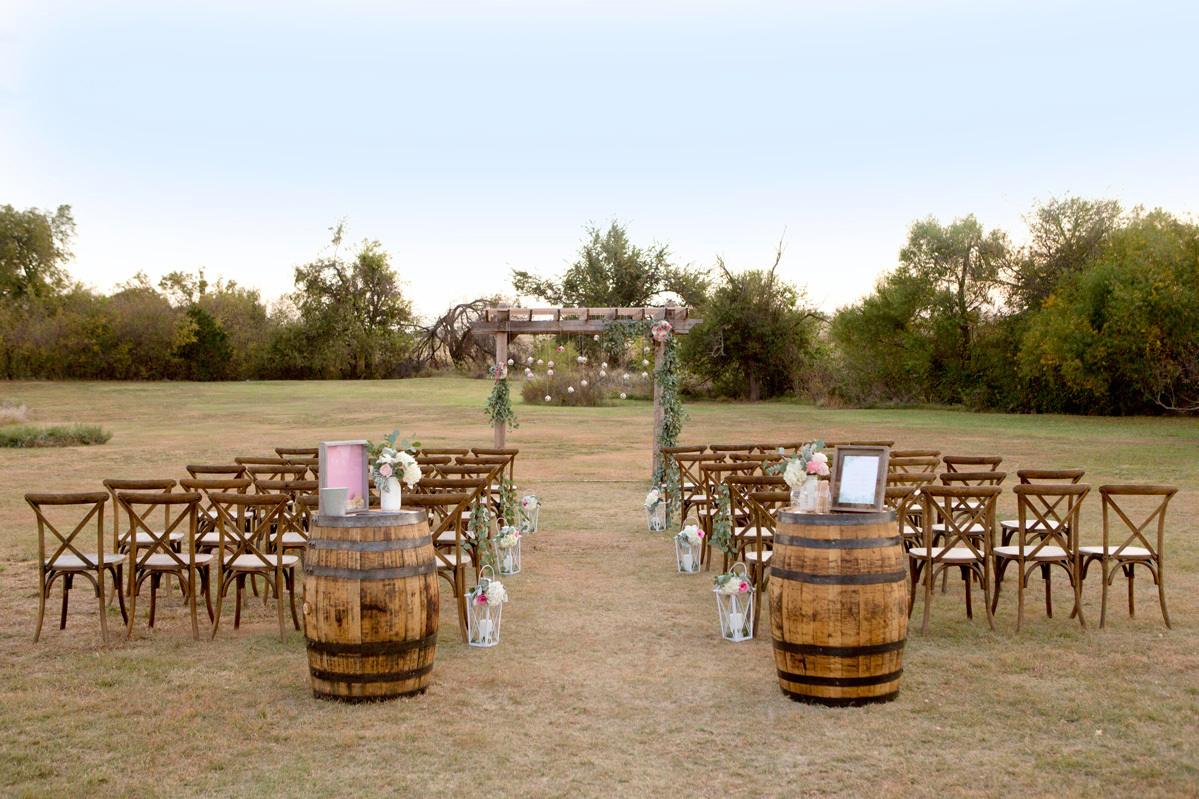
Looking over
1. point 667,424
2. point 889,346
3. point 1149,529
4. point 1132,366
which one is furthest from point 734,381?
point 1149,529

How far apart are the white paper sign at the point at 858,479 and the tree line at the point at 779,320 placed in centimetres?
1322

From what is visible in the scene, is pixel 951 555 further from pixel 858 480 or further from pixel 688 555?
pixel 688 555

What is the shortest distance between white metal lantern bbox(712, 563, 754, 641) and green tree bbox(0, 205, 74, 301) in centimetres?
5514

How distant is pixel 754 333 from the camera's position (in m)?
39.7

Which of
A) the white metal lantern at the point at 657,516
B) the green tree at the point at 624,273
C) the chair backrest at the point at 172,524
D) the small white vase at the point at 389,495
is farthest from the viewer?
the green tree at the point at 624,273

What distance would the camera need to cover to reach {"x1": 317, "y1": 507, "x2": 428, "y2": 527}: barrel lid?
4.48 meters

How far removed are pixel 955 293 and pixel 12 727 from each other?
35904 mm

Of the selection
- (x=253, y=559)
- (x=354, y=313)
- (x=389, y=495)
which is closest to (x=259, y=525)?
(x=253, y=559)

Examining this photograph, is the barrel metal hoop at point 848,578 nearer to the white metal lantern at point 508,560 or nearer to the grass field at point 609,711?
the grass field at point 609,711

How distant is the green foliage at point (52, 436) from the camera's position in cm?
1998

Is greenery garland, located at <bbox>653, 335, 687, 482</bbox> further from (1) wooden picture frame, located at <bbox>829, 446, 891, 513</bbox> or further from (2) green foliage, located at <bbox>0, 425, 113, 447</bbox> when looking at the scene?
(2) green foliage, located at <bbox>0, 425, 113, 447</bbox>

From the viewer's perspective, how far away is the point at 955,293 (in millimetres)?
35906

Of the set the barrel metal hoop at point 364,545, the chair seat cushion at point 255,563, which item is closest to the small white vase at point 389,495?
the barrel metal hoop at point 364,545

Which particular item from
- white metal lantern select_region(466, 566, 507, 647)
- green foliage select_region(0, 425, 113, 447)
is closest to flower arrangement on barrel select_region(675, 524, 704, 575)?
white metal lantern select_region(466, 566, 507, 647)
